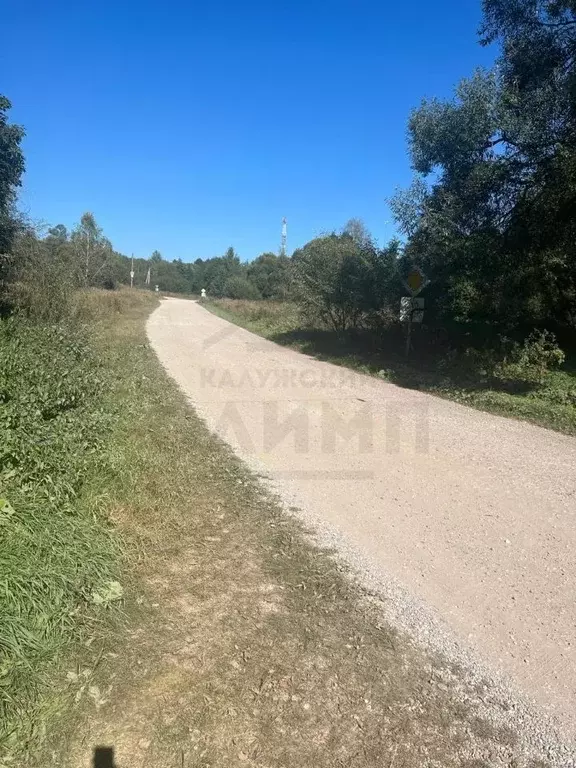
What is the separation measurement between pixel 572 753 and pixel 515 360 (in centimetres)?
900

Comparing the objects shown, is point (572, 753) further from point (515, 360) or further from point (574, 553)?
point (515, 360)

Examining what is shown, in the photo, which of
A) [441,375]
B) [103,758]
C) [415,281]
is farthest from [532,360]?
[103,758]

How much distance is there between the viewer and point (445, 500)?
16.6 ft

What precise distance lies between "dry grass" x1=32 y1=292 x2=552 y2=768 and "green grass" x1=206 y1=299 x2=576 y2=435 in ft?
A: 18.6

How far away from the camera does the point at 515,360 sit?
10414mm

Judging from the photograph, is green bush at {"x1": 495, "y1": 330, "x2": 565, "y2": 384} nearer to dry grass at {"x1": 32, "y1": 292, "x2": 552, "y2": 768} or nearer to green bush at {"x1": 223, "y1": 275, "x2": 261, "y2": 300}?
dry grass at {"x1": 32, "y1": 292, "x2": 552, "y2": 768}

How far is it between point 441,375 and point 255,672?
9808 millimetres

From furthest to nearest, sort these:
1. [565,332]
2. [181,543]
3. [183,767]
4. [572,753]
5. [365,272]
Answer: [365,272], [565,332], [181,543], [572,753], [183,767]

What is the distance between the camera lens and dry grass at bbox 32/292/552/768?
7.48 ft

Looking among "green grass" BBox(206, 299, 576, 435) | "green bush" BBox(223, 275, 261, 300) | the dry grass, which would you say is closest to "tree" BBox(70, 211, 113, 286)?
"green bush" BBox(223, 275, 261, 300)

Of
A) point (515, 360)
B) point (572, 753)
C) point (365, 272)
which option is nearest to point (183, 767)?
point (572, 753)

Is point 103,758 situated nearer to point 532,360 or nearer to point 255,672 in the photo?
point 255,672

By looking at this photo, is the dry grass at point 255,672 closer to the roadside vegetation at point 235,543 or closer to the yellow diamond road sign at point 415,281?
the roadside vegetation at point 235,543

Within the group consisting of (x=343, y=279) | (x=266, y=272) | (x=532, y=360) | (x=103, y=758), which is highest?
(x=266, y=272)
